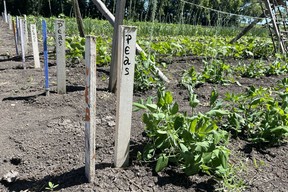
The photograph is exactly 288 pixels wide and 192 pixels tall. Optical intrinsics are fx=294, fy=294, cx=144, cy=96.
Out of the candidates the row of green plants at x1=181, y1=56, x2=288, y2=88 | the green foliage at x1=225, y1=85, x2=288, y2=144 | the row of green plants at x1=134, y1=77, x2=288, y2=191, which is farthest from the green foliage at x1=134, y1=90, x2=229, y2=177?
the row of green plants at x1=181, y1=56, x2=288, y2=88

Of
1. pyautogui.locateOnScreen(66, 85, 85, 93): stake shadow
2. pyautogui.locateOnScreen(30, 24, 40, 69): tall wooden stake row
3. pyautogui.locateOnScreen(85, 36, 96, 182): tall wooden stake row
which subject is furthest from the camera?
pyautogui.locateOnScreen(30, 24, 40, 69): tall wooden stake row

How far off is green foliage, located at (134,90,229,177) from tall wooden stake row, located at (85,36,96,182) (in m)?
0.39

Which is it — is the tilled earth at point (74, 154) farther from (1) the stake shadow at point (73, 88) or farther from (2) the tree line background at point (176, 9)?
(2) the tree line background at point (176, 9)

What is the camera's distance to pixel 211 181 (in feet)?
6.76

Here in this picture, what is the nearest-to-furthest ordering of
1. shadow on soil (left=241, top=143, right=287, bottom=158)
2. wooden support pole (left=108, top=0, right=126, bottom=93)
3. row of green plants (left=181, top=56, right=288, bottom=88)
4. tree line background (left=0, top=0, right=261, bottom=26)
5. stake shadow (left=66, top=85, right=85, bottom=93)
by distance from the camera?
shadow on soil (left=241, top=143, right=287, bottom=158)
wooden support pole (left=108, top=0, right=126, bottom=93)
stake shadow (left=66, top=85, right=85, bottom=93)
row of green plants (left=181, top=56, right=288, bottom=88)
tree line background (left=0, top=0, right=261, bottom=26)

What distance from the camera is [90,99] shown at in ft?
5.93

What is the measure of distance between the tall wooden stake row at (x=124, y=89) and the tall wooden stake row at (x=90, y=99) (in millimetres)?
172

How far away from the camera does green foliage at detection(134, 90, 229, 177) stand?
1.90 m

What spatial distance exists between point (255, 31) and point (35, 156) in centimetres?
1826

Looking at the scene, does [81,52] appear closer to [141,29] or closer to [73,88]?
[73,88]

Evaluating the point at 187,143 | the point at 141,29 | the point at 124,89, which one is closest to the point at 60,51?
the point at 124,89

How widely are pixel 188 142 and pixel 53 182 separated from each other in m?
0.96

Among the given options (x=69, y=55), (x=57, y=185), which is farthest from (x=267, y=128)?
(x=69, y=55)

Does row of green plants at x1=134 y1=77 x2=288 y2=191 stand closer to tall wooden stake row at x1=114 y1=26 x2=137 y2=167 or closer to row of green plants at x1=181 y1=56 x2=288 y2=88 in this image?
tall wooden stake row at x1=114 y1=26 x2=137 y2=167
